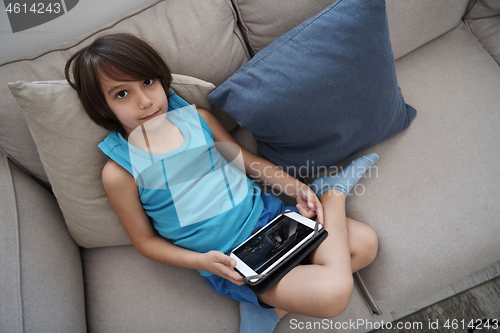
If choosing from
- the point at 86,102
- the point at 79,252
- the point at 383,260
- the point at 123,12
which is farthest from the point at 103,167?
the point at 383,260

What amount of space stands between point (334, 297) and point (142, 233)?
570 mm

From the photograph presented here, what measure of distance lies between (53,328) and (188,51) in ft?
2.85

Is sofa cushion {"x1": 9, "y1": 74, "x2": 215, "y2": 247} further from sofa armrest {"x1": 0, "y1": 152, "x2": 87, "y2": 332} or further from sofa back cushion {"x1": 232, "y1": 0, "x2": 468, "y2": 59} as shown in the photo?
sofa back cushion {"x1": 232, "y1": 0, "x2": 468, "y2": 59}

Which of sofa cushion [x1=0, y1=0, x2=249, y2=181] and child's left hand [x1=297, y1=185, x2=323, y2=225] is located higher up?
sofa cushion [x1=0, y1=0, x2=249, y2=181]

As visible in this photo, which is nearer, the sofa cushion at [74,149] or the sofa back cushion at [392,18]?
the sofa cushion at [74,149]

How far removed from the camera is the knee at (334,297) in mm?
739

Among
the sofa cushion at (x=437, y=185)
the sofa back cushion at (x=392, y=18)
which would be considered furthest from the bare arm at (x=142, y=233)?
the sofa back cushion at (x=392, y=18)

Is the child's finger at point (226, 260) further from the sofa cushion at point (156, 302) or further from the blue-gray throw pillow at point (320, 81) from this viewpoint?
the blue-gray throw pillow at point (320, 81)

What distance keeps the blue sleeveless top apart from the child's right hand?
0.21ft

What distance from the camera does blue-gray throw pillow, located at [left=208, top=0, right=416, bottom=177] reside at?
2.73 feet

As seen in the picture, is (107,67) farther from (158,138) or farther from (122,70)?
(158,138)

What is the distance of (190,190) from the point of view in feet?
2.88

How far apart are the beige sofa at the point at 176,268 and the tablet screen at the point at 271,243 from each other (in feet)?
0.78

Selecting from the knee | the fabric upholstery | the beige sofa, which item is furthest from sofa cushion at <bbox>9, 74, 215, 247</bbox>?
the fabric upholstery
